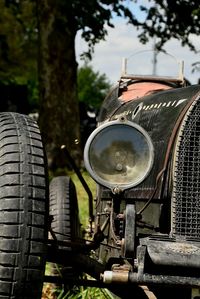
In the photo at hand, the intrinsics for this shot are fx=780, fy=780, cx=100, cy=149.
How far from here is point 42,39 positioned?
50.0 ft

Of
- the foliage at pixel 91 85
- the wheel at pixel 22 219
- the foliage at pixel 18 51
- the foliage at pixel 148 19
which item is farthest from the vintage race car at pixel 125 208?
the foliage at pixel 91 85

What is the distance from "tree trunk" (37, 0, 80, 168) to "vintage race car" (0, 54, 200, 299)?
10645mm

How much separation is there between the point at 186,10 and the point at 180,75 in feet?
33.3

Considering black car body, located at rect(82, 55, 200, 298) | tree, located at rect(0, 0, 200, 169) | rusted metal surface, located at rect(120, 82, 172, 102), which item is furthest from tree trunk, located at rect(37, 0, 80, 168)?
black car body, located at rect(82, 55, 200, 298)

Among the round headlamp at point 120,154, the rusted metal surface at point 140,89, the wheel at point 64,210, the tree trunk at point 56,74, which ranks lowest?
the wheel at point 64,210

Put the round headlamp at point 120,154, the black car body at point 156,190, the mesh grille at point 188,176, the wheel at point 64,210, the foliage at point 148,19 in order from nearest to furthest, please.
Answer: the black car body at point 156,190
the round headlamp at point 120,154
the mesh grille at point 188,176
the wheel at point 64,210
the foliage at point 148,19

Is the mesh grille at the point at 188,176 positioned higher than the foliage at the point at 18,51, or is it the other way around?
the foliage at the point at 18,51

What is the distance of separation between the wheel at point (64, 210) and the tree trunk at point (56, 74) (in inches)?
341

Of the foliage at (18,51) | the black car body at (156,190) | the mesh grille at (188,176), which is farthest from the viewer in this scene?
the foliage at (18,51)

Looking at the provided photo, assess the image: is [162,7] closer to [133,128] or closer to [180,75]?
[180,75]

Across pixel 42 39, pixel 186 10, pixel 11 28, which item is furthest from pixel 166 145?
pixel 11 28

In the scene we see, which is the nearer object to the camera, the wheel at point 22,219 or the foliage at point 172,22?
the wheel at point 22,219

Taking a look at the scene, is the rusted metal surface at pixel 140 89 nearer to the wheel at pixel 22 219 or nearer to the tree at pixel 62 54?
the wheel at pixel 22 219

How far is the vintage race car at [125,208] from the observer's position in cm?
347
